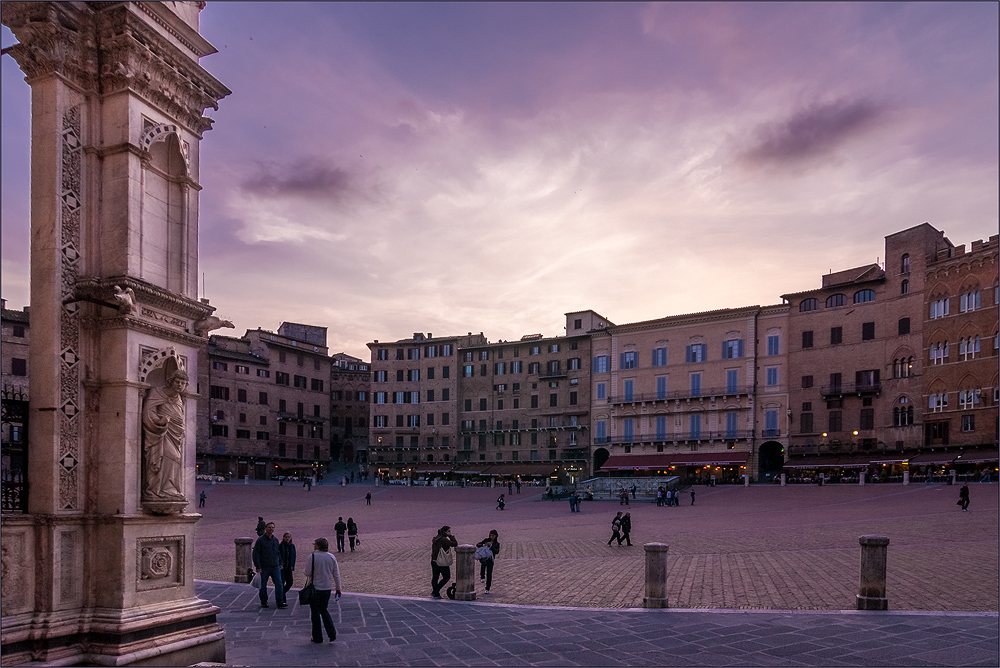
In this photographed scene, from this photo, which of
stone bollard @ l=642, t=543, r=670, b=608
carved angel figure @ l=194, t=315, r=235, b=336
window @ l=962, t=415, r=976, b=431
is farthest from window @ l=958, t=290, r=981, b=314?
carved angel figure @ l=194, t=315, r=235, b=336

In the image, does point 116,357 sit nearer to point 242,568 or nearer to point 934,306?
point 242,568

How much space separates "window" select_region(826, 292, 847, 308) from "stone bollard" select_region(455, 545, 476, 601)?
161 feet

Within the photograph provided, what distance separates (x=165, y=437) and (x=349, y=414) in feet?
278

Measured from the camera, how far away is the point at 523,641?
31.2ft

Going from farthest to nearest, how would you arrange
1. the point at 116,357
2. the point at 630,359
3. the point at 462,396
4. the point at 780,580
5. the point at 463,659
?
the point at 462,396 < the point at 630,359 < the point at 780,580 < the point at 463,659 < the point at 116,357

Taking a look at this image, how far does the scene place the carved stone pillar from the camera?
703cm

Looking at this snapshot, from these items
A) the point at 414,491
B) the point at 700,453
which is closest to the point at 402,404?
the point at 414,491

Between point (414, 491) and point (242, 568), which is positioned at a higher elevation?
point (242, 568)

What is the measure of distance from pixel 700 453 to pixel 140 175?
55.8 metres

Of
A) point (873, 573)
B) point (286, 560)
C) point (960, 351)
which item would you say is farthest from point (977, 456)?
point (286, 560)

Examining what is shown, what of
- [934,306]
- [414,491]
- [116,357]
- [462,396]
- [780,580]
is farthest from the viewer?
[462,396]

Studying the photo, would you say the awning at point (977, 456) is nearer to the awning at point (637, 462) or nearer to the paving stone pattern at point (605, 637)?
the awning at point (637, 462)

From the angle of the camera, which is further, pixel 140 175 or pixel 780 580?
pixel 780 580

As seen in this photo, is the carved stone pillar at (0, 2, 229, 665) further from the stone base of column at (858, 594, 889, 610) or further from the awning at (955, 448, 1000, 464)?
the awning at (955, 448, 1000, 464)
